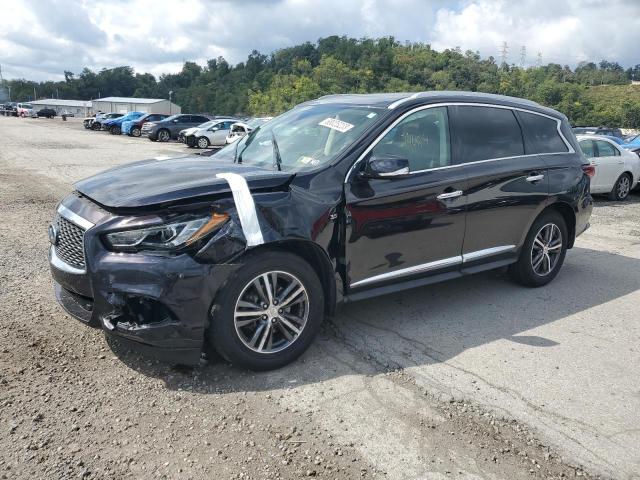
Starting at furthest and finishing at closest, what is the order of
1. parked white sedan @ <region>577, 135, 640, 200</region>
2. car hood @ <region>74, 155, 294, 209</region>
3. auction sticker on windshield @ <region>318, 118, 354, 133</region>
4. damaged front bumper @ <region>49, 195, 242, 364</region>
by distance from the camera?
parked white sedan @ <region>577, 135, 640, 200</region>, auction sticker on windshield @ <region>318, 118, 354, 133</region>, car hood @ <region>74, 155, 294, 209</region>, damaged front bumper @ <region>49, 195, 242, 364</region>

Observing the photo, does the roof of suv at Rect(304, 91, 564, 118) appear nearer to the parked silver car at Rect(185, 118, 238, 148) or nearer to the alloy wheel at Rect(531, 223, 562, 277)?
the alloy wheel at Rect(531, 223, 562, 277)

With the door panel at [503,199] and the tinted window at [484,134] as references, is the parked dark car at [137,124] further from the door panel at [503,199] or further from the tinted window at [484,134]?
the door panel at [503,199]

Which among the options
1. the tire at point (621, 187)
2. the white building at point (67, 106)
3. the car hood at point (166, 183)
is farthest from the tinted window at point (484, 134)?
the white building at point (67, 106)

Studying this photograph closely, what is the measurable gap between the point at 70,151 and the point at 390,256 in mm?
19472

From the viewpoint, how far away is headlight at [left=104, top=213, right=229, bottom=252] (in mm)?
3254

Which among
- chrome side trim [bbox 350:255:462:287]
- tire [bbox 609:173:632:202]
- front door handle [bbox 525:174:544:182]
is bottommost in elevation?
tire [bbox 609:173:632:202]

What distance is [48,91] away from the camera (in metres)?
149

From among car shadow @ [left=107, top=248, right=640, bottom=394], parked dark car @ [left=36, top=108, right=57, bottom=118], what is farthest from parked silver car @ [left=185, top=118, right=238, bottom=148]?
parked dark car @ [left=36, top=108, right=57, bottom=118]

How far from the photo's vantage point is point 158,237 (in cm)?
327

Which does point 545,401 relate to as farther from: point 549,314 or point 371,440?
point 549,314

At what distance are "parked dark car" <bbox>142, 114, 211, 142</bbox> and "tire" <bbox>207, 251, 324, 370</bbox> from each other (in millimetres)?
30029

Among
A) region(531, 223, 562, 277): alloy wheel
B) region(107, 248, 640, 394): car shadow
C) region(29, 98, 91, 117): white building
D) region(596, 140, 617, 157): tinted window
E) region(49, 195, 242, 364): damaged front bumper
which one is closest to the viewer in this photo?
region(49, 195, 242, 364): damaged front bumper

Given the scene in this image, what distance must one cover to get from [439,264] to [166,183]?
7.71ft

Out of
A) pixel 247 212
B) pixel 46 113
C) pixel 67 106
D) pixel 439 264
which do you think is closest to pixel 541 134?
pixel 439 264
